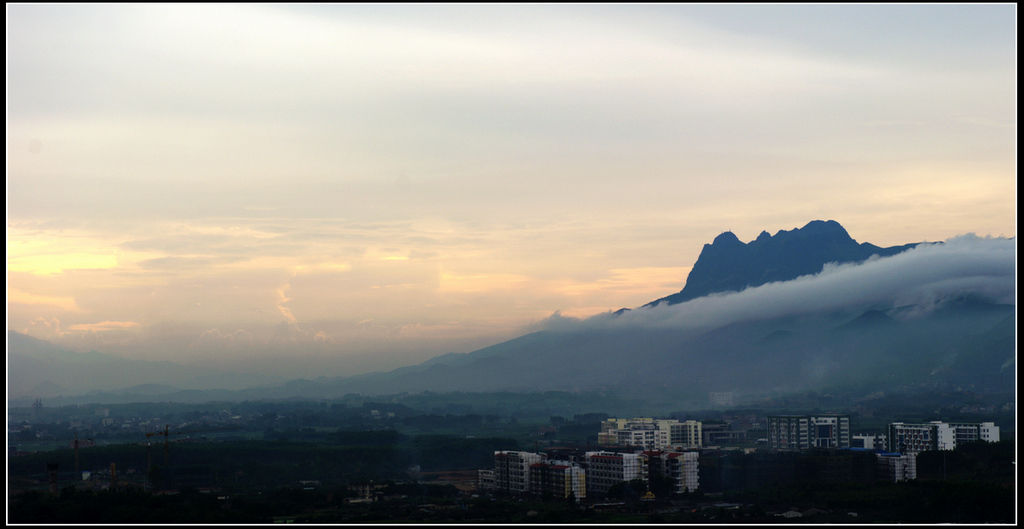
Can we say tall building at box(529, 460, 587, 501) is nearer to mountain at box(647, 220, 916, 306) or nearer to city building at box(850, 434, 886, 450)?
city building at box(850, 434, 886, 450)

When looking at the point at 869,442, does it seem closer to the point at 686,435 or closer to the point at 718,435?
the point at 718,435

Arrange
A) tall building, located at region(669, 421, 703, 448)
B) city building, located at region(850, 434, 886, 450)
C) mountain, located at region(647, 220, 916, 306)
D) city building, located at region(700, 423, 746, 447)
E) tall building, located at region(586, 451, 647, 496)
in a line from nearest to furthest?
tall building, located at region(586, 451, 647, 496)
city building, located at region(850, 434, 886, 450)
tall building, located at region(669, 421, 703, 448)
city building, located at region(700, 423, 746, 447)
mountain, located at region(647, 220, 916, 306)

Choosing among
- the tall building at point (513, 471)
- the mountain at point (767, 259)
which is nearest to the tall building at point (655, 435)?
the tall building at point (513, 471)

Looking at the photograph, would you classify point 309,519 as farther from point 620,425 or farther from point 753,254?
point 753,254

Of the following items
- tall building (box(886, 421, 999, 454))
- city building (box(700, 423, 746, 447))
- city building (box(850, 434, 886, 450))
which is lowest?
city building (box(700, 423, 746, 447))

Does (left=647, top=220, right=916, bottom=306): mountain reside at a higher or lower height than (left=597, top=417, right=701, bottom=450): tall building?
higher

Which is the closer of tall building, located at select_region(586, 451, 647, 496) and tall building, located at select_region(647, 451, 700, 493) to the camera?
tall building, located at select_region(586, 451, 647, 496)

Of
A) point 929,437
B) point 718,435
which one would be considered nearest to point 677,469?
point 929,437

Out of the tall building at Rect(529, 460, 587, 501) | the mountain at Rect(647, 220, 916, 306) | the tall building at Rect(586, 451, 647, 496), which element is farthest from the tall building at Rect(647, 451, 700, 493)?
the mountain at Rect(647, 220, 916, 306)
